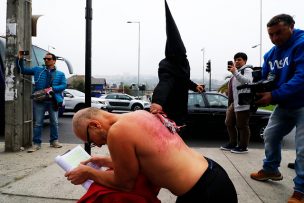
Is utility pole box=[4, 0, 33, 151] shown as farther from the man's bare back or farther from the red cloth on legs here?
the man's bare back

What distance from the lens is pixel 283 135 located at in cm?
368

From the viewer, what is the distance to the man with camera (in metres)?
5.86

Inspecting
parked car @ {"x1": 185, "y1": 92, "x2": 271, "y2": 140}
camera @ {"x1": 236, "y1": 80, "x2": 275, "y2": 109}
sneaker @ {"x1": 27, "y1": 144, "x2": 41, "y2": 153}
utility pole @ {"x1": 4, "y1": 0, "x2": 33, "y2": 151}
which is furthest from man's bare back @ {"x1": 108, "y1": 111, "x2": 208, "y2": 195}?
parked car @ {"x1": 185, "y1": 92, "x2": 271, "y2": 140}

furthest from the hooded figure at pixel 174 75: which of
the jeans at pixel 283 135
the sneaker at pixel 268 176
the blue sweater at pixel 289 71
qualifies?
the sneaker at pixel 268 176

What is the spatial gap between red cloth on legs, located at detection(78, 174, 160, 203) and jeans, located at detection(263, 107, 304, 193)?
Result: 6.14 ft

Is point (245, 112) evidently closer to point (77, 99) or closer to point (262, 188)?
point (262, 188)

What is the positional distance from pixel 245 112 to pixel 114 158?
4145mm

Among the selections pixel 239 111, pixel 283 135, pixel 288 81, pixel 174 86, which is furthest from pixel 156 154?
pixel 239 111

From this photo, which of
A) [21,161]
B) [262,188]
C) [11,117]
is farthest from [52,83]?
[262,188]

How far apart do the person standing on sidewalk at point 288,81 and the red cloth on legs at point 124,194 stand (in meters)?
1.75

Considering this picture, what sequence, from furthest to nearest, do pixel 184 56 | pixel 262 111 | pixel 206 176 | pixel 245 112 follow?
pixel 262 111, pixel 245 112, pixel 184 56, pixel 206 176

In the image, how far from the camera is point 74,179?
199cm

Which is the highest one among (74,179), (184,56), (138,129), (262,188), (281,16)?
(281,16)

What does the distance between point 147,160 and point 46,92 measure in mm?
4456
